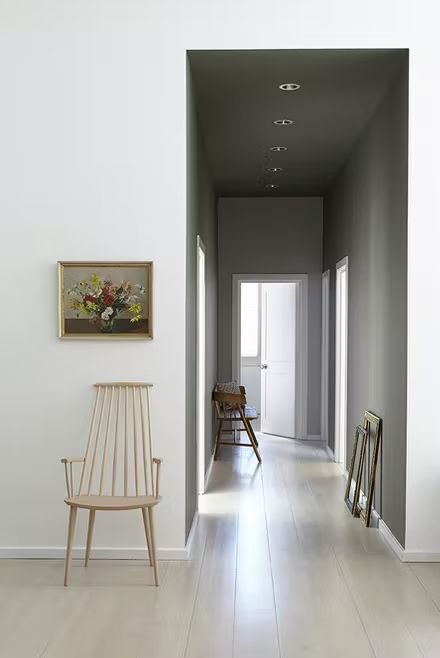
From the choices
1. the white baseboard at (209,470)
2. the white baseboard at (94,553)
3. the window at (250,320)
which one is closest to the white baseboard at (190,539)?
the white baseboard at (94,553)

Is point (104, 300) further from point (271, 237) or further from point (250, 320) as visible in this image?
point (250, 320)

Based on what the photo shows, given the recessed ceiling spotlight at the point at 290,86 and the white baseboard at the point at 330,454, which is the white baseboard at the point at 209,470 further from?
the recessed ceiling spotlight at the point at 290,86

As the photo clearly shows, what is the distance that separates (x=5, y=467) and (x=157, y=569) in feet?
3.51

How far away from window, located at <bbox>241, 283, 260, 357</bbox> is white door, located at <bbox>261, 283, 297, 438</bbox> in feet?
4.94

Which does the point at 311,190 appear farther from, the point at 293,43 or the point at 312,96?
the point at 293,43

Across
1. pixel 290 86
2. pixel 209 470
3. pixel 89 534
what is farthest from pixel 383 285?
pixel 209 470

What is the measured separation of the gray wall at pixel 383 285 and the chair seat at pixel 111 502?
1470 millimetres

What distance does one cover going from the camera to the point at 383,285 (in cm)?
538

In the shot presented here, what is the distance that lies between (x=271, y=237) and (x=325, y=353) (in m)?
1.51

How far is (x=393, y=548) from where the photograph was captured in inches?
192

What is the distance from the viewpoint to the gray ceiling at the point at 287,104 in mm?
4801

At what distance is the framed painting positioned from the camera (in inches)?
184

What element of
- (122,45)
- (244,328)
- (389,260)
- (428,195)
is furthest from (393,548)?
(244,328)

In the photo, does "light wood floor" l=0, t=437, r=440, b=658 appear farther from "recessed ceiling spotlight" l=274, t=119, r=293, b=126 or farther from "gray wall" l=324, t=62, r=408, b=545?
"recessed ceiling spotlight" l=274, t=119, r=293, b=126
